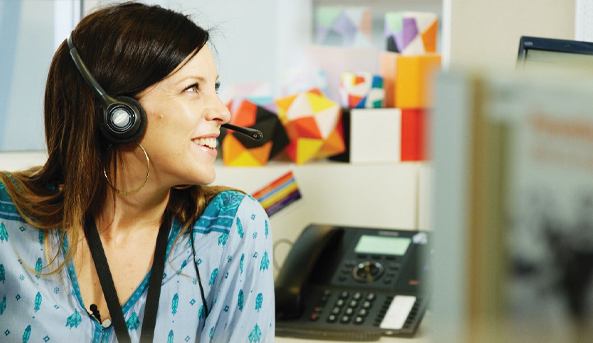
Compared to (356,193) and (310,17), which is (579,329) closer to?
(356,193)

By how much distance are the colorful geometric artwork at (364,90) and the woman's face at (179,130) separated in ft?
2.49

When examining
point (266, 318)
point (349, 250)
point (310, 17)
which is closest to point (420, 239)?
point (349, 250)

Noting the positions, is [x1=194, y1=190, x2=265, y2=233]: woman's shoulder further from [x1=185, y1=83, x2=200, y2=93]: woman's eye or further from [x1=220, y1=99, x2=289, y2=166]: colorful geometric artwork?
[x1=220, y1=99, x2=289, y2=166]: colorful geometric artwork

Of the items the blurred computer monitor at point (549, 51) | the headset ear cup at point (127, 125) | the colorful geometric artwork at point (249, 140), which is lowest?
the colorful geometric artwork at point (249, 140)

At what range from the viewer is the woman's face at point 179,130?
1.05m

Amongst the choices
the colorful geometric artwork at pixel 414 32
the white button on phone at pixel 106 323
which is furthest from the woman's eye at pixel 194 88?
the colorful geometric artwork at pixel 414 32

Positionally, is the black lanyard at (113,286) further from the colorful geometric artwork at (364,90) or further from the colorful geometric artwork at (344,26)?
the colorful geometric artwork at (344,26)

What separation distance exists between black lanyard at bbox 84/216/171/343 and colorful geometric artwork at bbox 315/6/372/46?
105 cm

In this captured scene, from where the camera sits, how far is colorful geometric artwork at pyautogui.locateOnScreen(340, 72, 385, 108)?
5.83ft

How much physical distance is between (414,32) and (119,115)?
1.00 meters

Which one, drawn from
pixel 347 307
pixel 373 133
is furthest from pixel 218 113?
pixel 373 133

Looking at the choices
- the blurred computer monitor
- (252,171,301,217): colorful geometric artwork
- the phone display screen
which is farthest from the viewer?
(252,171,301,217): colorful geometric artwork

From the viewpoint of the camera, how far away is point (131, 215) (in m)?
1.15

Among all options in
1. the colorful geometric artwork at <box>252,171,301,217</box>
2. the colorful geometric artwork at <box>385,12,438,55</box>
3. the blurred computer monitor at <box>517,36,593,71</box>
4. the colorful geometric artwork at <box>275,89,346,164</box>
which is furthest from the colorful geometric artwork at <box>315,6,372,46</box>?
the blurred computer monitor at <box>517,36,593,71</box>
